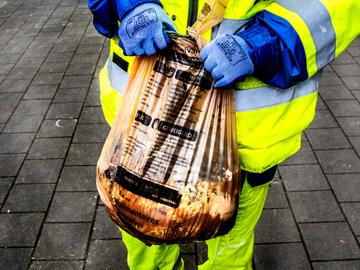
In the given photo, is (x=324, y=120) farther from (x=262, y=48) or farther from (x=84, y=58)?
(x=84, y=58)

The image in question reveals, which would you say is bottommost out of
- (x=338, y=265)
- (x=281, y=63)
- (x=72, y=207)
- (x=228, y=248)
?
(x=338, y=265)

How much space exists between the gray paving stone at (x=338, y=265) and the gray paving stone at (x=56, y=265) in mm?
1500

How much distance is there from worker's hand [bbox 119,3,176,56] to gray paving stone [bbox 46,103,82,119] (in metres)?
2.56

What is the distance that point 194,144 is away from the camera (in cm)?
157

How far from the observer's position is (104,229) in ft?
9.63

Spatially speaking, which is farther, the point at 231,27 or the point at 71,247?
the point at 71,247

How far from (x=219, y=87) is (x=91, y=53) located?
390 centimetres

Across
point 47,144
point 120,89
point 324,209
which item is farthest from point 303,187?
point 47,144

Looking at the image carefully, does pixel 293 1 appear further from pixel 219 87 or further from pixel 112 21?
pixel 112 21

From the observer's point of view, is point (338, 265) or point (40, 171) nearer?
point (338, 265)

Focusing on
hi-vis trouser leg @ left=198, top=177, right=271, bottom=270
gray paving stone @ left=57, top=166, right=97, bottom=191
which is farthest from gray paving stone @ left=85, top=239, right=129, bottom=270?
hi-vis trouser leg @ left=198, top=177, right=271, bottom=270

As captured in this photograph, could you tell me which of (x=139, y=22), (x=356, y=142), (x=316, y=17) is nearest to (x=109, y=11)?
(x=139, y=22)

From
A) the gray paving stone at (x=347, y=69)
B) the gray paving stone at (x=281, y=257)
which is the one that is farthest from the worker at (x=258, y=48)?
the gray paving stone at (x=347, y=69)

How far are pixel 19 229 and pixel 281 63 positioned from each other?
87.0 inches
